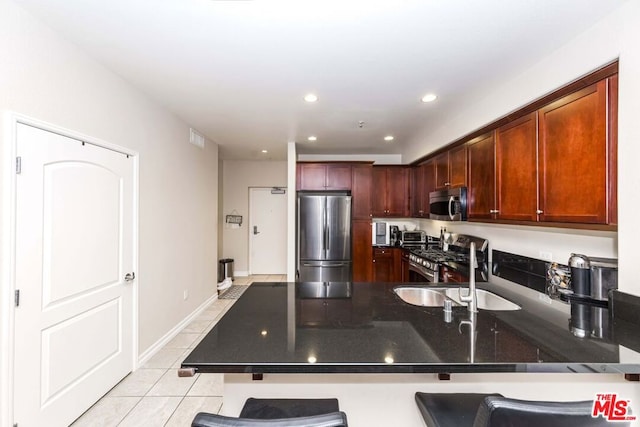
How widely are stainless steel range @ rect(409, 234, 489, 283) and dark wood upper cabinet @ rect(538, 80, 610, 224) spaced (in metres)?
1.14

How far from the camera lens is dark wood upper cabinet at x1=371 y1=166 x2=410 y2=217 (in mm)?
4953

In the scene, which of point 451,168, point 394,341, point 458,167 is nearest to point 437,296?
point 394,341

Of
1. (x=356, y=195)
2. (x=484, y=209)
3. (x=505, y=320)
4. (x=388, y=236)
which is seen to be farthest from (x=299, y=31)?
(x=388, y=236)

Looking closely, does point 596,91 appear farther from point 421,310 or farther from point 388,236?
point 388,236

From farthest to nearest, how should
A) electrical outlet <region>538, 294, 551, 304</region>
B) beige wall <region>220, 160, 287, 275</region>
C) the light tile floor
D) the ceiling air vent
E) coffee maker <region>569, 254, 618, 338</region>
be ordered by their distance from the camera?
beige wall <region>220, 160, 287, 275</region> < the ceiling air vent < the light tile floor < electrical outlet <region>538, 294, 551, 304</region> < coffee maker <region>569, 254, 618, 338</region>

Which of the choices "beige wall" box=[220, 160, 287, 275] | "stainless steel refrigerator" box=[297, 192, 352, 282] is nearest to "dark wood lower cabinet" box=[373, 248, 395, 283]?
"stainless steel refrigerator" box=[297, 192, 352, 282]

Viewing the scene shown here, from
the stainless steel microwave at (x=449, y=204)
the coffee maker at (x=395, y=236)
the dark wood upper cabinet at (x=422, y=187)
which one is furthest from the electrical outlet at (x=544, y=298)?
the coffee maker at (x=395, y=236)

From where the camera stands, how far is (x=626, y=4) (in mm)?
1525

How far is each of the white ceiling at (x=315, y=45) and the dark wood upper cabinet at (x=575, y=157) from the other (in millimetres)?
455

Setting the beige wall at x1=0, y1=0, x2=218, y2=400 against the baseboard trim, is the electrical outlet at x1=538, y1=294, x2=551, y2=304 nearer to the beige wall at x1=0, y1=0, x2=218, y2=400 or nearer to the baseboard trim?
the beige wall at x1=0, y1=0, x2=218, y2=400

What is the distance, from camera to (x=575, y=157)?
1.77m

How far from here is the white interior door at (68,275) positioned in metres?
1.71

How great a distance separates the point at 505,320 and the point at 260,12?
2.12m

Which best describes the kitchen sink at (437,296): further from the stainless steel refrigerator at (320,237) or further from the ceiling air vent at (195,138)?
the ceiling air vent at (195,138)
